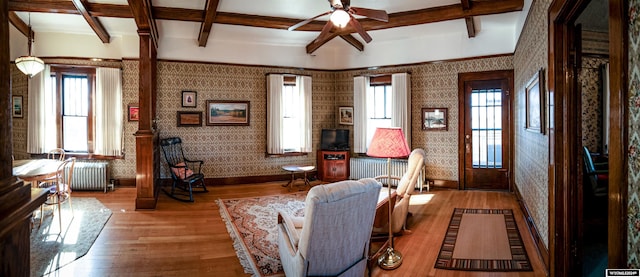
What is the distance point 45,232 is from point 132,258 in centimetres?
172

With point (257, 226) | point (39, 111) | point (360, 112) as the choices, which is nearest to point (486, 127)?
point (360, 112)

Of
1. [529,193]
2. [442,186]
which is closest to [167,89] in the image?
[442,186]

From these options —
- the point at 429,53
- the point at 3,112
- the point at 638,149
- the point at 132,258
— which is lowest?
the point at 132,258

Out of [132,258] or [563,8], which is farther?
[132,258]

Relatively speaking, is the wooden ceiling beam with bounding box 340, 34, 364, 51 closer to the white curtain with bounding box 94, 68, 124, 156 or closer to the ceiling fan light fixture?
the ceiling fan light fixture

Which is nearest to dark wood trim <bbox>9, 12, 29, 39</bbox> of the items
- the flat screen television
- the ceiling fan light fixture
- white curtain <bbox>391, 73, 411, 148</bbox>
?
the ceiling fan light fixture

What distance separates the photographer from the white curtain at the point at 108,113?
7.48 meters

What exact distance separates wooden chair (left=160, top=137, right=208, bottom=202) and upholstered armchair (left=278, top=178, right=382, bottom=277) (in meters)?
4.38

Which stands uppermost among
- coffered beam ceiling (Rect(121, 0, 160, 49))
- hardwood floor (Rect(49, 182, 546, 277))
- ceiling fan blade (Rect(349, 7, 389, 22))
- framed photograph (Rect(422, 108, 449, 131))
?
coffered beam ceiling (Rect(121, 0, 160, 49))

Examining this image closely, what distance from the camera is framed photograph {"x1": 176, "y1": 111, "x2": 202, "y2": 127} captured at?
25.5 ft

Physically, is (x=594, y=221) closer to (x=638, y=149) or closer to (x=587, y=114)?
(x=587, y=114)

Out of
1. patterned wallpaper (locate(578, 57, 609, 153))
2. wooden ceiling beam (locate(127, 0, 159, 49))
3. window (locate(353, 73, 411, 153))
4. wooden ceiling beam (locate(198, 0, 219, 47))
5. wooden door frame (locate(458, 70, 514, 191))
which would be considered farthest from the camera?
window (locate(353, 73, 411, 153))

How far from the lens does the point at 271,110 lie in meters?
8.34

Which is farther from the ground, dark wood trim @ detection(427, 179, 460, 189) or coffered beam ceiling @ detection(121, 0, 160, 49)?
coffered beam ceiling @ detection(121, 0, 160, 49)
